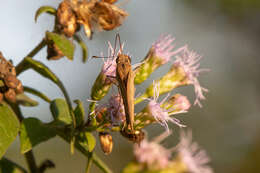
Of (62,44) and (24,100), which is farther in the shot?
(24,100)

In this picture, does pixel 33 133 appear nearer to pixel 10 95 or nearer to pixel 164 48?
pixel 10 95

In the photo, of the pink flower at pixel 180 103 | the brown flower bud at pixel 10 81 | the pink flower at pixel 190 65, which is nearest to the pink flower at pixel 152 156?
the pink flower at pixel 190 65

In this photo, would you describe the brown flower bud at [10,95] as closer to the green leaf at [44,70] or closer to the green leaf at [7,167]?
the green leaf at [44,70]

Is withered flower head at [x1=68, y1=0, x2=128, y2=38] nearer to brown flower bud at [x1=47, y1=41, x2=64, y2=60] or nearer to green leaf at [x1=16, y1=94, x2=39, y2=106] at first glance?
brown flower bud at [x1=47, y1=41, x2=64, y2=60]

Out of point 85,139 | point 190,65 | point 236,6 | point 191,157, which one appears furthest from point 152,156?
point 236,6

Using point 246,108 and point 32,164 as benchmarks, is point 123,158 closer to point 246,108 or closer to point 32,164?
point 246,108

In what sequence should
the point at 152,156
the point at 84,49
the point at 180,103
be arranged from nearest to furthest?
1. the point at 180,103
2. the point at 84,49
3. the point at 152,156

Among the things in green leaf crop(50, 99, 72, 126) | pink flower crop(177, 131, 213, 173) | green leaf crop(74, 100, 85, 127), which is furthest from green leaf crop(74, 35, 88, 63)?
pink flower crop(177, 131, 213, 173)
